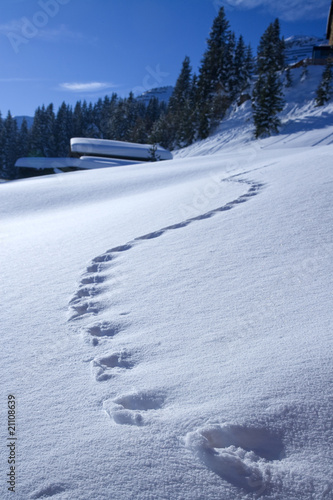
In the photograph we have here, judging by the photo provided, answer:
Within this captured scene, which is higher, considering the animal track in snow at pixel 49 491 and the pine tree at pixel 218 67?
the pine tree at pixel 218 67

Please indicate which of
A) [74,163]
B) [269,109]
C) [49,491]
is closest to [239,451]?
[49,491]

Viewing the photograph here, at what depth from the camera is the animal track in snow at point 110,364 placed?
1.47 metres

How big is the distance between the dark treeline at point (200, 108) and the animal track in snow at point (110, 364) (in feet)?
83.3

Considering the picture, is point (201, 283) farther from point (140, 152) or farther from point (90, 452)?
point (140, 152)

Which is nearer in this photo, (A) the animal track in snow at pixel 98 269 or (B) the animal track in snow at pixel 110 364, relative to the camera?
(B) the animal track in snow at pixel 110 364

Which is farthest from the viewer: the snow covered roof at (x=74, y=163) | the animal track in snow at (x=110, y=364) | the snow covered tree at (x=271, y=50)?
the snow covered tree at (x=271, y=50)

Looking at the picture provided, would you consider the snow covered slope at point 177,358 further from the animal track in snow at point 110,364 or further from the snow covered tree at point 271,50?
the snow covered tree at point 271,50

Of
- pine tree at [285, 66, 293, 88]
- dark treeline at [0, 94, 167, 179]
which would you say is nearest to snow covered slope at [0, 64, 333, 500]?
pine tree at [285, 66, 293, 88]

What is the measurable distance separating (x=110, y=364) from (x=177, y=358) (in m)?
0.34

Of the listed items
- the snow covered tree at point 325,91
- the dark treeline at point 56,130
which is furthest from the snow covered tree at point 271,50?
the dark treeline at point 56,130

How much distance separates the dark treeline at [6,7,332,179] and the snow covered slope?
24.1 metres

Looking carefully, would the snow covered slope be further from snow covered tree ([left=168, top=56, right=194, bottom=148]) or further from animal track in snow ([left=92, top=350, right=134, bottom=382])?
snow covered tree ([left=168, top=56, right=194, bottom=148])

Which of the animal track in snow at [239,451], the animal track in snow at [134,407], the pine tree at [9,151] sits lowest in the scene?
the animal track in snow at [239,451]

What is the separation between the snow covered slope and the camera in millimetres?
1013
